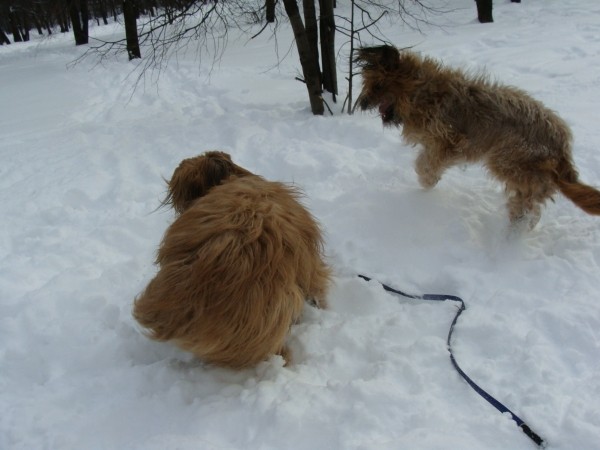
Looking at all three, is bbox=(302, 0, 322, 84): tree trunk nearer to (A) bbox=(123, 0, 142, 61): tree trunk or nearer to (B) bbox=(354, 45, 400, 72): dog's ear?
(B) bbox=(354, 45, 400, 72): dog's ear

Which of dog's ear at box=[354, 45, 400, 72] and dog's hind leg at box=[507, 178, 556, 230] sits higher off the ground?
dog's ear at box=[354, 45, 400, 72]

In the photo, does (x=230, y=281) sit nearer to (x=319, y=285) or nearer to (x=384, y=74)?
(x=319, y=285)

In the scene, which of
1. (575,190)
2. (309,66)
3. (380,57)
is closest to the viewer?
(575,190)

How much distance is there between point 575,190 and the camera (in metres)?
2.95

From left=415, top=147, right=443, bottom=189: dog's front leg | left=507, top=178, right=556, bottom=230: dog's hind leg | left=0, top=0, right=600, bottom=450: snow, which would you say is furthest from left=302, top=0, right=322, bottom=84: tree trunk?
left=507, top=178, right=556, bottom=230: dog's hind leg

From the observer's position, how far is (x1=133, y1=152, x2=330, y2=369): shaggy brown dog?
204 centimetres

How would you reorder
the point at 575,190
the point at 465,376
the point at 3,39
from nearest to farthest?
the point at 465,376 → the point at 575,190 → the point at 3,39

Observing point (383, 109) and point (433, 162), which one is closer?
point (433, 162)

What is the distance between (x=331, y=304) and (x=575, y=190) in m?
1.82

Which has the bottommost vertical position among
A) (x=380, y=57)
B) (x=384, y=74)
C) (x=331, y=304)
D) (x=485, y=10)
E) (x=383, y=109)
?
(x=331, y=304)

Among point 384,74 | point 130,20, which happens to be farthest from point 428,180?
point 130,20

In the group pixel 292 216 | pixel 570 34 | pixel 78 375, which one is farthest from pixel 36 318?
pixel 570 34

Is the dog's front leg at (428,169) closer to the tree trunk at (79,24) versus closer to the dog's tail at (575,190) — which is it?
the dog's tail at (575,190)

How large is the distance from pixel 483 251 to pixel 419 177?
953 millimetres
